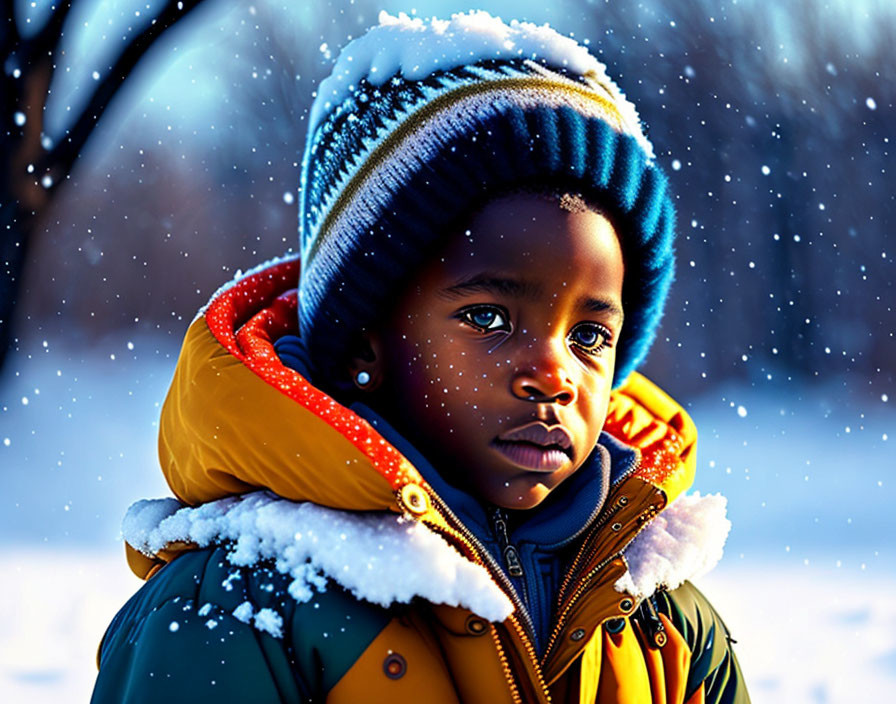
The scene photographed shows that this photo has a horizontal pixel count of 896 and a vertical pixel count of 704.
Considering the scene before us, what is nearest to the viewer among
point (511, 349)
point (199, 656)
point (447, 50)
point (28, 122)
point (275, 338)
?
point (199, 656)

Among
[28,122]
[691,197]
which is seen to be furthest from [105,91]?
[691,197]

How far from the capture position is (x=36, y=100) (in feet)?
13.5

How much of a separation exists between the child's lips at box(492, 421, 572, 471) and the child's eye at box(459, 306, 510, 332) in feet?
0.41

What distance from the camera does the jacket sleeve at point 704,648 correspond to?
1.43 meters

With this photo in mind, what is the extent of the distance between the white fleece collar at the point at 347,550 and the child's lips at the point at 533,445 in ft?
0.45

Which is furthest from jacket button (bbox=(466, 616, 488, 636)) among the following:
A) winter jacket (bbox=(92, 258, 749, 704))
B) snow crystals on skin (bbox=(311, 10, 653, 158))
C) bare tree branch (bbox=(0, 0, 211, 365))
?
bare tree branch (bbox=(0, 0, 211, 365))

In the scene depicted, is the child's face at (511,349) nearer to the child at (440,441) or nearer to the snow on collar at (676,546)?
the child at (440,441)

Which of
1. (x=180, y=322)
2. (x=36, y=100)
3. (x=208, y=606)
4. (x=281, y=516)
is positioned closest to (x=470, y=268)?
(x=281, y=516)

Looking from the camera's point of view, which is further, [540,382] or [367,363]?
[367,363]

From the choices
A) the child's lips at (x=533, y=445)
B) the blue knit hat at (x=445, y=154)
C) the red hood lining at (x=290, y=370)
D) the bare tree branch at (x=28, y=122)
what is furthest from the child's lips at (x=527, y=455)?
the bare tree branch at (x=28, y=122)

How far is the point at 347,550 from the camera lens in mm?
1184

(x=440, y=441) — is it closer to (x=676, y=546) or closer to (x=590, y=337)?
(x=590, y=337)

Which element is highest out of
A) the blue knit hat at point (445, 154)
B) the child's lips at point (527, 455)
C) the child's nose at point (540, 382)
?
the blue knit hat at point (445, 154)

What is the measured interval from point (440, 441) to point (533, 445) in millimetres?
117
